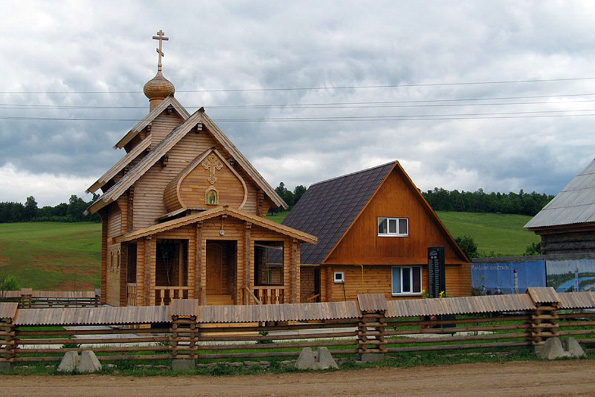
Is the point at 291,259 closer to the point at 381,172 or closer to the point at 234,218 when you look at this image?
the point at 234,218

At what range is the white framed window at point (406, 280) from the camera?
3172 cm

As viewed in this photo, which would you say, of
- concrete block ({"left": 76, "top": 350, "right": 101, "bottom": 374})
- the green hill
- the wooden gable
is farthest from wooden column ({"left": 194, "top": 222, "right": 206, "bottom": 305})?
the green hill

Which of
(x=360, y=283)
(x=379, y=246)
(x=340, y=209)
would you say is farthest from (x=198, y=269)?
(x=340, y=209)

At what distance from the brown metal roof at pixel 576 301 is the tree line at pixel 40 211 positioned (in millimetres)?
104455

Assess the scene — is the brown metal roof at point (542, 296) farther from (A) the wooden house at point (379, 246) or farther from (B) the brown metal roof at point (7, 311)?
(A) the wooden house at point (379, 246)

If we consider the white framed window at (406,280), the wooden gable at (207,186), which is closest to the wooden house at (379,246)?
the white framed window at (406,280)

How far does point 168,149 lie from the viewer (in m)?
25.8

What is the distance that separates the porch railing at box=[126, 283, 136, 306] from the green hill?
98.5ft

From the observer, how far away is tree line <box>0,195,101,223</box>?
382 feet

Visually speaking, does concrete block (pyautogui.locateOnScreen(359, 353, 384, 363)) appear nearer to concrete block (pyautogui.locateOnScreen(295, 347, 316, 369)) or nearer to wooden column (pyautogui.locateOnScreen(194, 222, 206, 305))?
concrete block (pyautogui.locateOnScreen(295, 347, 316, 369))

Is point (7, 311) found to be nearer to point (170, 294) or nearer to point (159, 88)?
point (170, 294)

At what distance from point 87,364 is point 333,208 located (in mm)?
19373

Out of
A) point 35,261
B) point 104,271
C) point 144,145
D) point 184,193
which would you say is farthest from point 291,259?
point 35,261

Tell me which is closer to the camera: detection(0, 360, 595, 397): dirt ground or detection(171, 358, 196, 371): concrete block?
detection(0, 360, 595, 397): dirt ground
